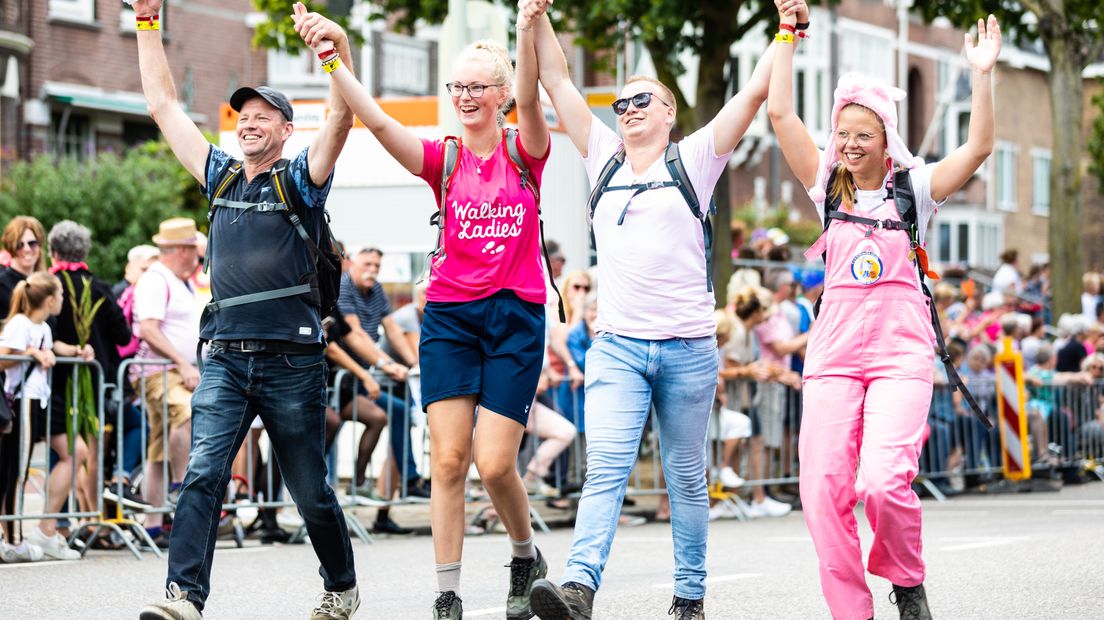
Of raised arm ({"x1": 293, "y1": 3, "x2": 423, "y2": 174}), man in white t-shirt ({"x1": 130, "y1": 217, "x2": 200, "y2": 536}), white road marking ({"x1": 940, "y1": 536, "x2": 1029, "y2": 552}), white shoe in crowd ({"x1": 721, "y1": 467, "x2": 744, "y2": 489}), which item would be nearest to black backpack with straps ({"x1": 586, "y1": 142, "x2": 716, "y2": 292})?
raised arm ({"x1": 293, "y1": 3, "x2": 423, "y2": 174})

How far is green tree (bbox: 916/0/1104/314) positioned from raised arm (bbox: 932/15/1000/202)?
1711 centimetres

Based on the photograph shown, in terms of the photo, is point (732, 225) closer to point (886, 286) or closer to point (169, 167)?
point (169, 167)

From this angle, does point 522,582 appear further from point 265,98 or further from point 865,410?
point 265,98

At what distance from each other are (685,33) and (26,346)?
11.5 meters

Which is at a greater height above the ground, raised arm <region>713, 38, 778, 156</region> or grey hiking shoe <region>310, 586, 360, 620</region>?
raised arm <region>713, 38, 778, 156</region>

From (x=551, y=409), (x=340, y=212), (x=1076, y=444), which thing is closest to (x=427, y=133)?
(x=340, y=212)

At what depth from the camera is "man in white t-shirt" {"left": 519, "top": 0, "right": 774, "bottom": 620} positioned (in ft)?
21.4

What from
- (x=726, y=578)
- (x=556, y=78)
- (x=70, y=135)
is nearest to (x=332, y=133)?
(x=556, y=78)

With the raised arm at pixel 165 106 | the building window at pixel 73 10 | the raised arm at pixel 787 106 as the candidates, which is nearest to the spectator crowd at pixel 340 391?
the raised arm at pixel 165 106

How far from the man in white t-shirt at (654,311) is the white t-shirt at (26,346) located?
489 centimetres

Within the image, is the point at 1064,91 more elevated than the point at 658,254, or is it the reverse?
the point at 1064,91

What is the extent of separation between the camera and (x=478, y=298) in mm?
6430

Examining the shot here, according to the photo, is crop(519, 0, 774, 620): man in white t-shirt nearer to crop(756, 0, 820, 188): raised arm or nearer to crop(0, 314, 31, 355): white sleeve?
crop(756, 0, 820, 188): raised arm

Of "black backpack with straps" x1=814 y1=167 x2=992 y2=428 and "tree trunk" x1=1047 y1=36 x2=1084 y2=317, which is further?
"tree trunk" x1=1047 y1=36 x2=1084 y2=317
